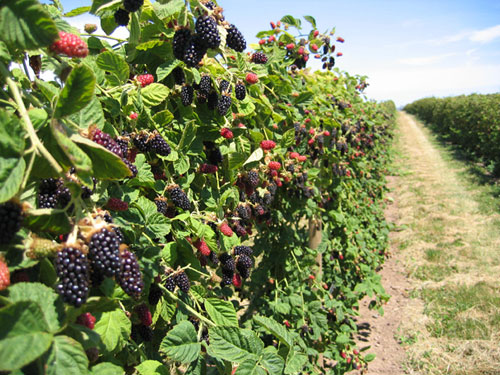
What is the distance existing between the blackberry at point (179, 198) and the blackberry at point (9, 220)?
659 millimetres

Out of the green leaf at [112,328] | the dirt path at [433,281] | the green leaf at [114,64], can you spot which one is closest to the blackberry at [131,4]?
the green leaf at [114,64]

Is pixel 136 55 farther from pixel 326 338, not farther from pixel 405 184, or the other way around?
pixel 405 184

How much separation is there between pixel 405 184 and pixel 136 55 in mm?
11725

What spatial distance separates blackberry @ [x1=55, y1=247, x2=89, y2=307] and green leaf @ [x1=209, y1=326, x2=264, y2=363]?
595mm

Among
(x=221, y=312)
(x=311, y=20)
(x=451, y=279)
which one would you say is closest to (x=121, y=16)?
(x=221, y=312)

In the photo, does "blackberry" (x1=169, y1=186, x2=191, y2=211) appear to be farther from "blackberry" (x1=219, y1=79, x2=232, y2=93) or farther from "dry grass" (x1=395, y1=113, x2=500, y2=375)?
"dry grass" (x1=395, y1=113, x2=500, y2=375)

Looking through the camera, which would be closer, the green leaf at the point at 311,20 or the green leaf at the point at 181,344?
the green leaf at the point at 181,344

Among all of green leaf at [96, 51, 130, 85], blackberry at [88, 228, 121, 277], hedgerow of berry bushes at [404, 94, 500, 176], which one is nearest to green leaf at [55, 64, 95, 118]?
blackberry at [88, 228, 121, 277]

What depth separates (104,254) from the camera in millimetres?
629

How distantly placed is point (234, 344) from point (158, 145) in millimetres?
697

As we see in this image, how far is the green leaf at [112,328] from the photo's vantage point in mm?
866

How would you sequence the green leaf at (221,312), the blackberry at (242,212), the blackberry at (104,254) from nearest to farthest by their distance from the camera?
the blackberry at (104,254)
the green leaf at (221,312)
the blackberry at (242,212)

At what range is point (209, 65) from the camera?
1.49m

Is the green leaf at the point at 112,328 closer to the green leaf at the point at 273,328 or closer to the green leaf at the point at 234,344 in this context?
the green leaf at the point at 234,344
